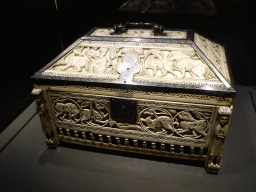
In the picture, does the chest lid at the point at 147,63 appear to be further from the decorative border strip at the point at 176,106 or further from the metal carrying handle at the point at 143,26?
the decorative border strip at the point at 176,106

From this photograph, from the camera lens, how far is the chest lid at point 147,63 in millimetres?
1378

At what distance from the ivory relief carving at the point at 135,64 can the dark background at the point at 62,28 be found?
67cm

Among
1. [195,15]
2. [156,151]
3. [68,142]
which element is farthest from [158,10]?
[68,142]

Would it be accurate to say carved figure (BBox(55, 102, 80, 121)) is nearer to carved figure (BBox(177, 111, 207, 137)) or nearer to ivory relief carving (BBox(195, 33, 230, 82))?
carved figure (BBox(177, 111, 207, 137))

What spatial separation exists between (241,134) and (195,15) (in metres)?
1.27

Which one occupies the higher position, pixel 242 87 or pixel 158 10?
pixel 158 10

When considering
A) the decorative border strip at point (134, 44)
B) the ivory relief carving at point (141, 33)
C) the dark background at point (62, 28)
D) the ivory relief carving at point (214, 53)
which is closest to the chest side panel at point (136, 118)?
the ivory relief carving at point (214, 53)

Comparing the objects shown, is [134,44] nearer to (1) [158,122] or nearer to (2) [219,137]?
(1) [158,122]

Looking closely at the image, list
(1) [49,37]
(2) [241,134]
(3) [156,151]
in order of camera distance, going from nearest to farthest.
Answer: (3) [156,151] < (2) [241,134] < (1) [49,37]

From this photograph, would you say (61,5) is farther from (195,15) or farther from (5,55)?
(195,15)

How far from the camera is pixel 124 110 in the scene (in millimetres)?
1505

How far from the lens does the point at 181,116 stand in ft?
4.75

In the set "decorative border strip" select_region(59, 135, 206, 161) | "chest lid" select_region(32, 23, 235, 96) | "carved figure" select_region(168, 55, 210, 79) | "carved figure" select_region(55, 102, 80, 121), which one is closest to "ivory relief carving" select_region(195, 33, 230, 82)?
"chest lid" select_region(32, 23, 235, 96)

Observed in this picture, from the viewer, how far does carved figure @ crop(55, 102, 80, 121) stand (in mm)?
1617
